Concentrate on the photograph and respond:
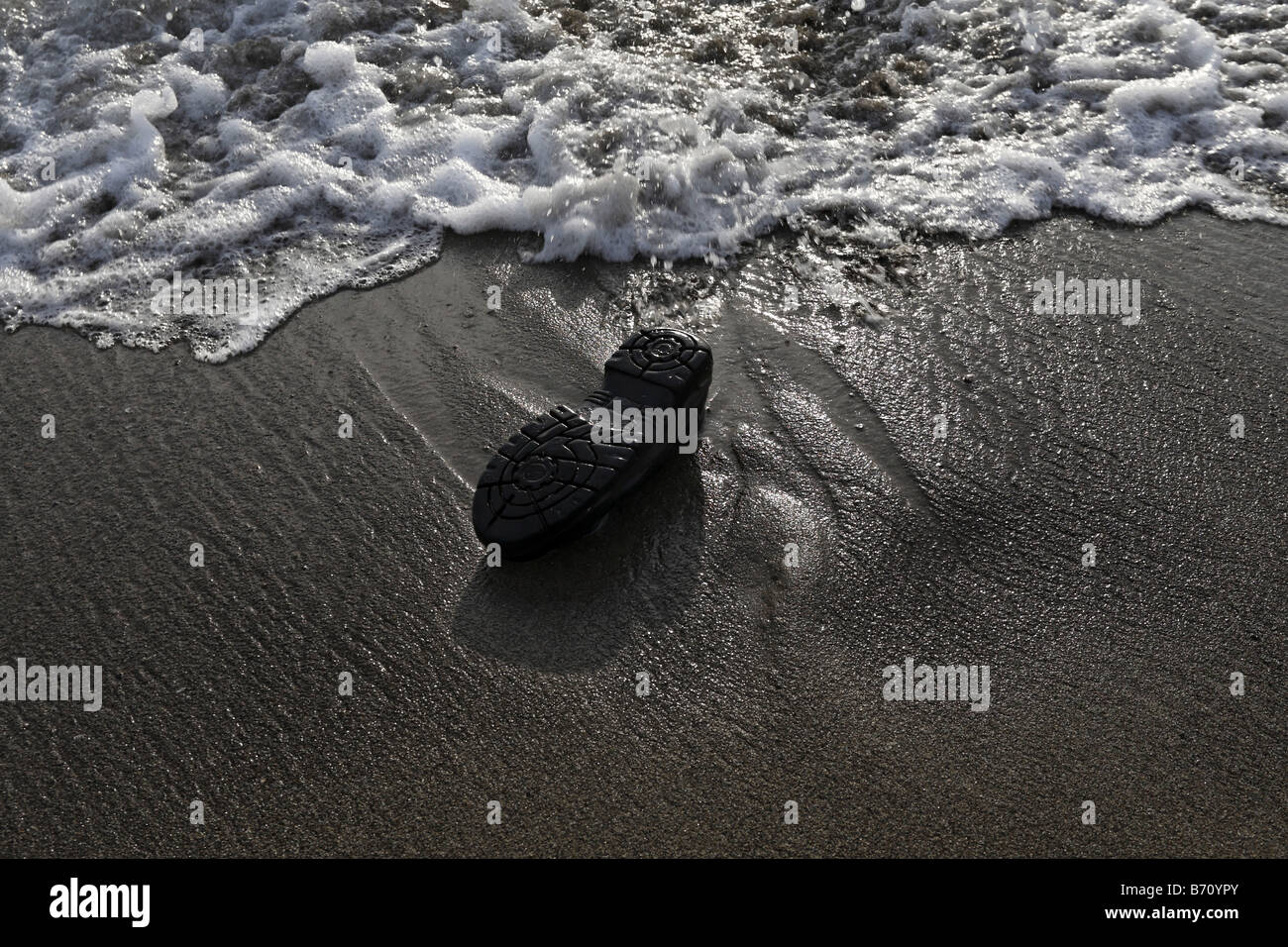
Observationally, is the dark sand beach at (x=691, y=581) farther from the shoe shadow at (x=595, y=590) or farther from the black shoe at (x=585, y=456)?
the black shoe at (x=585, y=456)

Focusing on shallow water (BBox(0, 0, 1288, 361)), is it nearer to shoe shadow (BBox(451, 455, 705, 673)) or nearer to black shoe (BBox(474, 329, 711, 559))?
black shoe (BBox(474, 329, 711, 559))

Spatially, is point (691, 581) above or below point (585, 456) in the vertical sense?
below

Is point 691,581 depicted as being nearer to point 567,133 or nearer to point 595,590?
point 595,590

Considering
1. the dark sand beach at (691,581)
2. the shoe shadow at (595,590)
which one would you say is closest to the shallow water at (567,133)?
the dark sand beach at (691,581)

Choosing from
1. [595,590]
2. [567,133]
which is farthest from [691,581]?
[567,133]

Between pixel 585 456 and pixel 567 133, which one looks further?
pixel 567 133

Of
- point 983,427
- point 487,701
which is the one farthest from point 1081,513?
point 487,701

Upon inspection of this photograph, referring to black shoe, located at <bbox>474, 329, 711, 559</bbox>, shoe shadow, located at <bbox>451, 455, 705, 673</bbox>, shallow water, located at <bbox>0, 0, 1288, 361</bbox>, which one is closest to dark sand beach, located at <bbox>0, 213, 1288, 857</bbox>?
shoe shadow, located at <bbox>451, 455, 705, 673</bbox>
